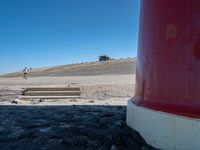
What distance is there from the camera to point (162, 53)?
5.12m

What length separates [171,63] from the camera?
4.88 metres

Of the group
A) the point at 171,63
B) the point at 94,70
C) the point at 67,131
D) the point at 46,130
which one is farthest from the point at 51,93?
the point at 94,70

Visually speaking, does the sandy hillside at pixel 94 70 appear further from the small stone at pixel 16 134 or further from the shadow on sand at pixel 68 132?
the small stone at pixel 16 134

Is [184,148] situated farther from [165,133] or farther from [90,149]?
[90,149]

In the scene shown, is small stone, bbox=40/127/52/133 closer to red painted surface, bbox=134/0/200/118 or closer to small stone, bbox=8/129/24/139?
small stone, bbox=8/129/24/139

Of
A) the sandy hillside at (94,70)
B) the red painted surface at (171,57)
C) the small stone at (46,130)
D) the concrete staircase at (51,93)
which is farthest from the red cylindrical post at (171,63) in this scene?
the sandy hillside at (94,70)

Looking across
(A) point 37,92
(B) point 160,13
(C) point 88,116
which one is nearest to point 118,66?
(A) point 37,92

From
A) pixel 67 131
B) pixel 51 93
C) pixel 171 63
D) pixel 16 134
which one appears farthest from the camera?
pixel 51 93

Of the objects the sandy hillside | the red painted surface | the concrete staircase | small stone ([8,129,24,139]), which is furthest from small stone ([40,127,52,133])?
the sandy hillside

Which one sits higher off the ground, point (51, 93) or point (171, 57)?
point (171, 57)

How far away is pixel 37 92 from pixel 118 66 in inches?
853

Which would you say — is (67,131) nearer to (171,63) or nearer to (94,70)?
(171,63)

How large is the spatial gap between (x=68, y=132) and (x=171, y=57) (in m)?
2.28

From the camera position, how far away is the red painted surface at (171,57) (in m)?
4.46
